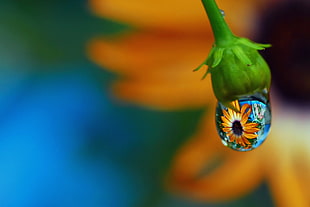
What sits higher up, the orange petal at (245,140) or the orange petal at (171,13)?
the orange petal at (245,140)

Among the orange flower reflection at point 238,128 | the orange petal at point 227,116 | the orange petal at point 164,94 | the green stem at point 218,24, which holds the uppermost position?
the green stem at point 218,24

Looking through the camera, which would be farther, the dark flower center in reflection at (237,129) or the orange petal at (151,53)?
the orange petal at (151,53)

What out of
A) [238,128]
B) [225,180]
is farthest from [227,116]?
[225,180]

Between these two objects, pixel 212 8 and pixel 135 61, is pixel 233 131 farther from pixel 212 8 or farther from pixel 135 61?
pixel 135 61

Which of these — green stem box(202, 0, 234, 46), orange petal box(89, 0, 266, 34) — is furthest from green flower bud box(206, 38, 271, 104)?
orange petal box(89, 0, 266, 34)

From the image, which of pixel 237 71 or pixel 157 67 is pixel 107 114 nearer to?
pixel 157 67

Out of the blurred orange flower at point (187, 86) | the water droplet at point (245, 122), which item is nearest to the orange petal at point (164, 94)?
the blurred orange flower at point (187, 86)

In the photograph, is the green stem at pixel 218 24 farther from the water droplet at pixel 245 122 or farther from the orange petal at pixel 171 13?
the orange petal at pixel 171 13
